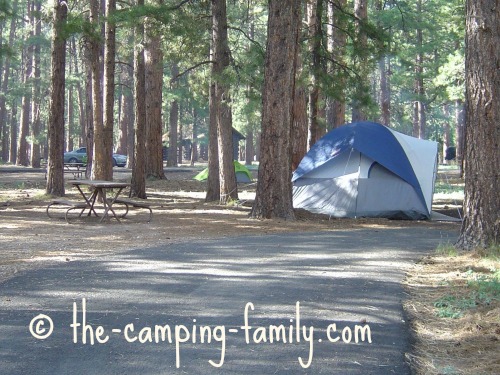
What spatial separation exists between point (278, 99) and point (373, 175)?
3468 mm

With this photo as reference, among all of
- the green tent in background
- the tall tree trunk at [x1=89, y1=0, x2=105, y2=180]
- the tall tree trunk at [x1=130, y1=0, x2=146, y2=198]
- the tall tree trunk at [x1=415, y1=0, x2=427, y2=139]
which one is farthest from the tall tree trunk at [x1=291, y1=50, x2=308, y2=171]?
the tall tree trunk at [x1=415, y1=0, x2=427, y2=139]

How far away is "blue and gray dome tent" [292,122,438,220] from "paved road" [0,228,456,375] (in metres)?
7.10

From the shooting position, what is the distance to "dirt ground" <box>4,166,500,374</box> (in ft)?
19.8

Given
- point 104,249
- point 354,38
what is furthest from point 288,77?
point 104,249

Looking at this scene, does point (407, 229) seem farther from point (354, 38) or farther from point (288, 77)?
point (354, 38)

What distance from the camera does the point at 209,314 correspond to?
651 centimetres

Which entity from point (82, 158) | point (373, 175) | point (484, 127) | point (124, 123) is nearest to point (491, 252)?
point (484, 127)

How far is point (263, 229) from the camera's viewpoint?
47.2ft

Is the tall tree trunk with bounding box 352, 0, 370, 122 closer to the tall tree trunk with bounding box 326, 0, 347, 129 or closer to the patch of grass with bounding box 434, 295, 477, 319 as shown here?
the tall tree trunk with bounding box 326, 0, 347, 129

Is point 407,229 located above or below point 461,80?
below

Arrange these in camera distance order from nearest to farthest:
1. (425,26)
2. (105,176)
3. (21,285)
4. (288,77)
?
(21,285) → (288,77) → (105,176) → (425,26)

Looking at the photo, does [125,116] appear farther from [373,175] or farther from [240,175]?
[373,175]

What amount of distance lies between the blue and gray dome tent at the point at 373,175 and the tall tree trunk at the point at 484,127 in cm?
633

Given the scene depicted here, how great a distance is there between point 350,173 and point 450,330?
1126 cm
